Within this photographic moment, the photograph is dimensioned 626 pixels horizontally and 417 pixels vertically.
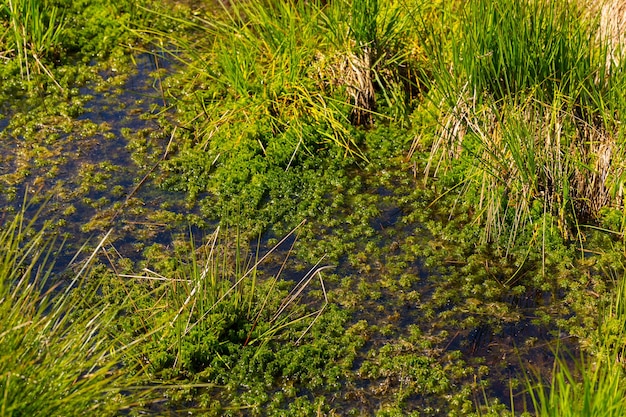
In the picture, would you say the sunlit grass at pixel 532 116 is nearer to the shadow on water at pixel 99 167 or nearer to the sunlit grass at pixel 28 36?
the shadow on water at pixel 99 167

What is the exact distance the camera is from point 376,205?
15.3ft

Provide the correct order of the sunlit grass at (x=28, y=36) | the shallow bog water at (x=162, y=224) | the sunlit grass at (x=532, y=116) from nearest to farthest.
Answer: the shallow bog water at (x=162, y=224)
the sunlit grass at (x=532, y=116)
the sunlit grass at (x=28, y=36)

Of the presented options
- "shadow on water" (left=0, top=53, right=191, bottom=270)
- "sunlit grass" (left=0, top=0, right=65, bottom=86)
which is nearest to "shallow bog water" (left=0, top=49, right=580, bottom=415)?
"shadow on water" (left=0, top=53, right=191, bottom=270)

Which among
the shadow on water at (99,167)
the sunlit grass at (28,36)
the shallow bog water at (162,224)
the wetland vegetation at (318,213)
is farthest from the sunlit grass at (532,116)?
the sunlit grass at (28,36)

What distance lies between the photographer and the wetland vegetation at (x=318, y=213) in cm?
343

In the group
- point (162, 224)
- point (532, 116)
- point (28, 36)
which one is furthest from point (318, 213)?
point (28, 36)

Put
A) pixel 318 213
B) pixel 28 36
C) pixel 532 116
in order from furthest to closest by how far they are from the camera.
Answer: pixel 28 36 → pixel 318 213 → pixel 532 116

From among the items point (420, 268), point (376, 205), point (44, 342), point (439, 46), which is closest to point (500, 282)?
point (420, 268)

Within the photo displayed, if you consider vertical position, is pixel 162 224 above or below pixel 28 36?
below

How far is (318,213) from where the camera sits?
4582 millimetres

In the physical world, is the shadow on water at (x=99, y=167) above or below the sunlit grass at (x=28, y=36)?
below

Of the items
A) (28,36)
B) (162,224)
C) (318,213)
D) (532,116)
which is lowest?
(162,224)

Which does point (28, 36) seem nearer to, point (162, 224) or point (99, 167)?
point (99, 167)

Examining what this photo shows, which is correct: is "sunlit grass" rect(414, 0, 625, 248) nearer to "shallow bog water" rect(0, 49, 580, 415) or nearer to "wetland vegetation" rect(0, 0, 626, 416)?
"wetland vegetation" rect(0, 0, 626, 416)
